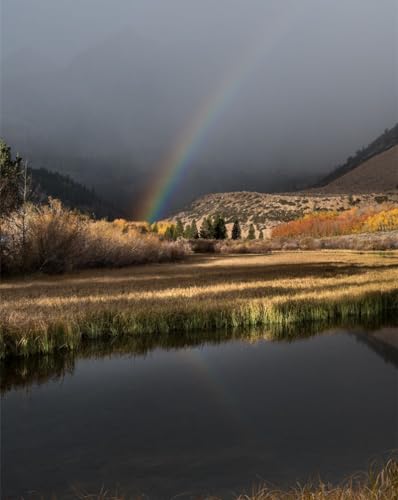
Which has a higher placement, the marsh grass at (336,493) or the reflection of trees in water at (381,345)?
the marsh grass at (336,493)

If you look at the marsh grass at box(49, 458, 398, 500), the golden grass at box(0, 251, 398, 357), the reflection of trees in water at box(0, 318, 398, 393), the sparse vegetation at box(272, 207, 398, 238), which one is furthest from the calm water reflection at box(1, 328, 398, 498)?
the sparse vegetation at box(272, 207, 398, 238)

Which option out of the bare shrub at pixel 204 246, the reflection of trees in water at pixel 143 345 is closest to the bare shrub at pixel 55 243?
the reflection of trees in water at pixel 143 345

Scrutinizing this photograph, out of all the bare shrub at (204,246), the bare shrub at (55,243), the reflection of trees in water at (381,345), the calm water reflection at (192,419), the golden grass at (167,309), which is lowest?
the reflection of trees in water at (381,345)

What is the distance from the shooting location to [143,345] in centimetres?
1470

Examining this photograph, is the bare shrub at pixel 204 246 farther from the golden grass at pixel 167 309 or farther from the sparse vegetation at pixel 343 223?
the golden grass at pixel 167 309

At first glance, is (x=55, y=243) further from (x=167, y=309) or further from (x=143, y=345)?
(x=143, y=345)

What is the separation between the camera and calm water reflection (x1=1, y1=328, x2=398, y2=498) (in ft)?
21.4

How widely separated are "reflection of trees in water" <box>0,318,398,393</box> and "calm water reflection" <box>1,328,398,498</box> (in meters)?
0.08

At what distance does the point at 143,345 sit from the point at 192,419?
20.7ft

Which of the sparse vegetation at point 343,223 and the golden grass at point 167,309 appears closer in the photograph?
the golden grass at point 167,309

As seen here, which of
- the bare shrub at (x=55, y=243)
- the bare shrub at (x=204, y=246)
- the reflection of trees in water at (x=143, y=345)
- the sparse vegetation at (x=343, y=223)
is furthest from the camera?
the sparse vegetation at (x=343, y=223)

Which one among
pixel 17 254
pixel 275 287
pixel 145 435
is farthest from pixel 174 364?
→ pixel 17 254

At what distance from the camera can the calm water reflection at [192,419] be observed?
257 inches

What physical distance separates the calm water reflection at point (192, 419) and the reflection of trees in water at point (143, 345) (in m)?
0.08
